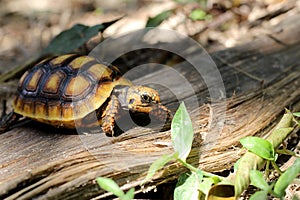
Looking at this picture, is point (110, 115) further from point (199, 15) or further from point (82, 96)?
point (199, 15)

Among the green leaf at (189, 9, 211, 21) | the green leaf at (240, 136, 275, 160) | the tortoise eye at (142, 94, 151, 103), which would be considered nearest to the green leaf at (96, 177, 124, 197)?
the green leaf at (240, 136, 275, 160)

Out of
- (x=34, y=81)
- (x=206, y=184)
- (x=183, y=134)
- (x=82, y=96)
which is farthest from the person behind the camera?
(x=34, y=81)

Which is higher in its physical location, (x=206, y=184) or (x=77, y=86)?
(x=77, y=86)

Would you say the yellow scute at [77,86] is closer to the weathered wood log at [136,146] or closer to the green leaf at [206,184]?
the weathered wood log at [136,146]

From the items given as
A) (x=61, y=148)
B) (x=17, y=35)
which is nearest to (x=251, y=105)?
(x=61, y=148)

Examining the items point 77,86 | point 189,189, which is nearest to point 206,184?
point 189,189

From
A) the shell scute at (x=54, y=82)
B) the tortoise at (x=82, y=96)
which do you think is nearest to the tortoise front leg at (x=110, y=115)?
the tortoise at (x=82, y=96)

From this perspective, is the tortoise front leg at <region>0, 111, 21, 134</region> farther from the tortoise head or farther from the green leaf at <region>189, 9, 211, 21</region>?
the green leaf at <region>189, 9, 211, 21</region>
